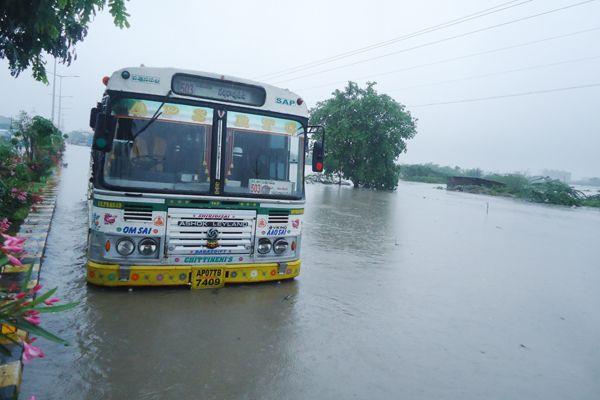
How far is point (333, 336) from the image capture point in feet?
16.7

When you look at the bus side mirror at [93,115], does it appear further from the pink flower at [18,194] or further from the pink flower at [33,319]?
the pink flower at [18,194]

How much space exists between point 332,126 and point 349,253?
2878 cm

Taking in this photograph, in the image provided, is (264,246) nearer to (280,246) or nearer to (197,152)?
(280,246)

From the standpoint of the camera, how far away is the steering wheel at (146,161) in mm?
5609

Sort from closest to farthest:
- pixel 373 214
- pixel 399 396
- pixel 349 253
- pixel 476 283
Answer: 1. pixel 399 396
2. pixel 476 283
3. pixel 349 253
4. pixel 373 214

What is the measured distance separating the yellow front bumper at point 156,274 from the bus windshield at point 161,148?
1.04 m

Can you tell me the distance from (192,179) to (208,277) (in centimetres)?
135

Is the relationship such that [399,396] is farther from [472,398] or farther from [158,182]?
[158,182]

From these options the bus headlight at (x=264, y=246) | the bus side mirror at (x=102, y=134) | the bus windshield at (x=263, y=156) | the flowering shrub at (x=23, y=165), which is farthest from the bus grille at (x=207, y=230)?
the flowering shrub at (x=23, y=165)

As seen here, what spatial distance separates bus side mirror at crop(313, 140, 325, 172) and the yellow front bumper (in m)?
1.73

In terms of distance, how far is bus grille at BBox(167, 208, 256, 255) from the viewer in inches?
226

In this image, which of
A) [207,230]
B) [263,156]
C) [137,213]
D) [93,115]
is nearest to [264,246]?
[207,230]

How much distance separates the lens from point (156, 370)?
3902mm

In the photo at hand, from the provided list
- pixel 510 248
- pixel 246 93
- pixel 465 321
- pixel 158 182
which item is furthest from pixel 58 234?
pixel 510 248
